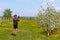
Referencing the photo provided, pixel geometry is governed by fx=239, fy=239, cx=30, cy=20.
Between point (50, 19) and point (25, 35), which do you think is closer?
point (25, 35)

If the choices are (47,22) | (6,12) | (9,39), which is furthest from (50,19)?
(6,12)

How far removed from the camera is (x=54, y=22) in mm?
64000

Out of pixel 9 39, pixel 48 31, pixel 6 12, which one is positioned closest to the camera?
pixel 9 39

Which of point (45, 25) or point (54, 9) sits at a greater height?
point (54, 9)

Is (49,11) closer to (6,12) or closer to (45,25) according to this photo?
(45,25)

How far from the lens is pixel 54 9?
215 feet

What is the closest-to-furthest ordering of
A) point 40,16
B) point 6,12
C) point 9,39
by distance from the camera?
point 9,39, point 40,16, point 6,12

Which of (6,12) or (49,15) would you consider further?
(6,12)

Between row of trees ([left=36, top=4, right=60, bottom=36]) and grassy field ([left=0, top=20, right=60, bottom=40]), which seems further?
row of trees ([left=36, top=4, right=60, bottom=36])

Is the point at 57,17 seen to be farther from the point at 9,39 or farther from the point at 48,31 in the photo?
the point at 9,39

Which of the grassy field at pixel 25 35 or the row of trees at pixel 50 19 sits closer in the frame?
the grassy field at pixel 25 35

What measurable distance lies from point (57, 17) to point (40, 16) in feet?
17.7

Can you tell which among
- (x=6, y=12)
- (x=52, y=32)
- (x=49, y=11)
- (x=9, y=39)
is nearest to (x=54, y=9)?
(x=49, y=11)

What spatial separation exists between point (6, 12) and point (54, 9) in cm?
9099
